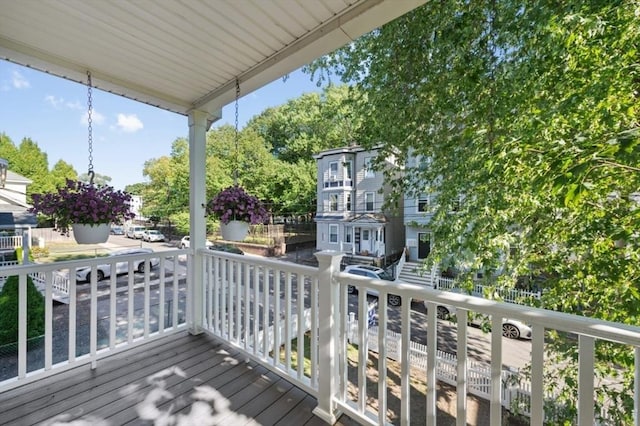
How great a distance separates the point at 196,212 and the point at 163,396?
62.6 inches

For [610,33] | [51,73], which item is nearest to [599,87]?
[610,33]

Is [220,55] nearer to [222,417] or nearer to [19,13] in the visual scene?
[19,13]

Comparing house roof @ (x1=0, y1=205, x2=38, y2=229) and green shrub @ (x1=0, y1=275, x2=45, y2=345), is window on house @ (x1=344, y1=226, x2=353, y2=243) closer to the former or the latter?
green shrub @ (x1=0, y1=275, x2=45, y2=345)

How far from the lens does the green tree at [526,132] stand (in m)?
1.88

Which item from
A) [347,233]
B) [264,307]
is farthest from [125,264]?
[347,233]

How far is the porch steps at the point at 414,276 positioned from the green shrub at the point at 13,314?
517cm

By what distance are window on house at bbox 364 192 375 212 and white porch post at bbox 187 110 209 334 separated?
8.89m

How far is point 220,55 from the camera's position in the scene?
1.97 metres

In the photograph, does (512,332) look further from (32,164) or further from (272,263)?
(32,164)

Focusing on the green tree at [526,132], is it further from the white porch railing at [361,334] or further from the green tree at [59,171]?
the green tree at [59,171]

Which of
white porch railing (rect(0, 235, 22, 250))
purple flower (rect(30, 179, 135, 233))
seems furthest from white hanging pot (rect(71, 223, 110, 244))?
white porch railing (rect(0, 235, 22, 250))

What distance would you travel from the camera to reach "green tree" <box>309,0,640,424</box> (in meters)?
1.88

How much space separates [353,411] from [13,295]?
475 centimetres

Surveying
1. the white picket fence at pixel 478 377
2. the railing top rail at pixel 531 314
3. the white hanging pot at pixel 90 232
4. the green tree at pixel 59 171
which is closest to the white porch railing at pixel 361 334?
the railing top rail at pixel 531 314
